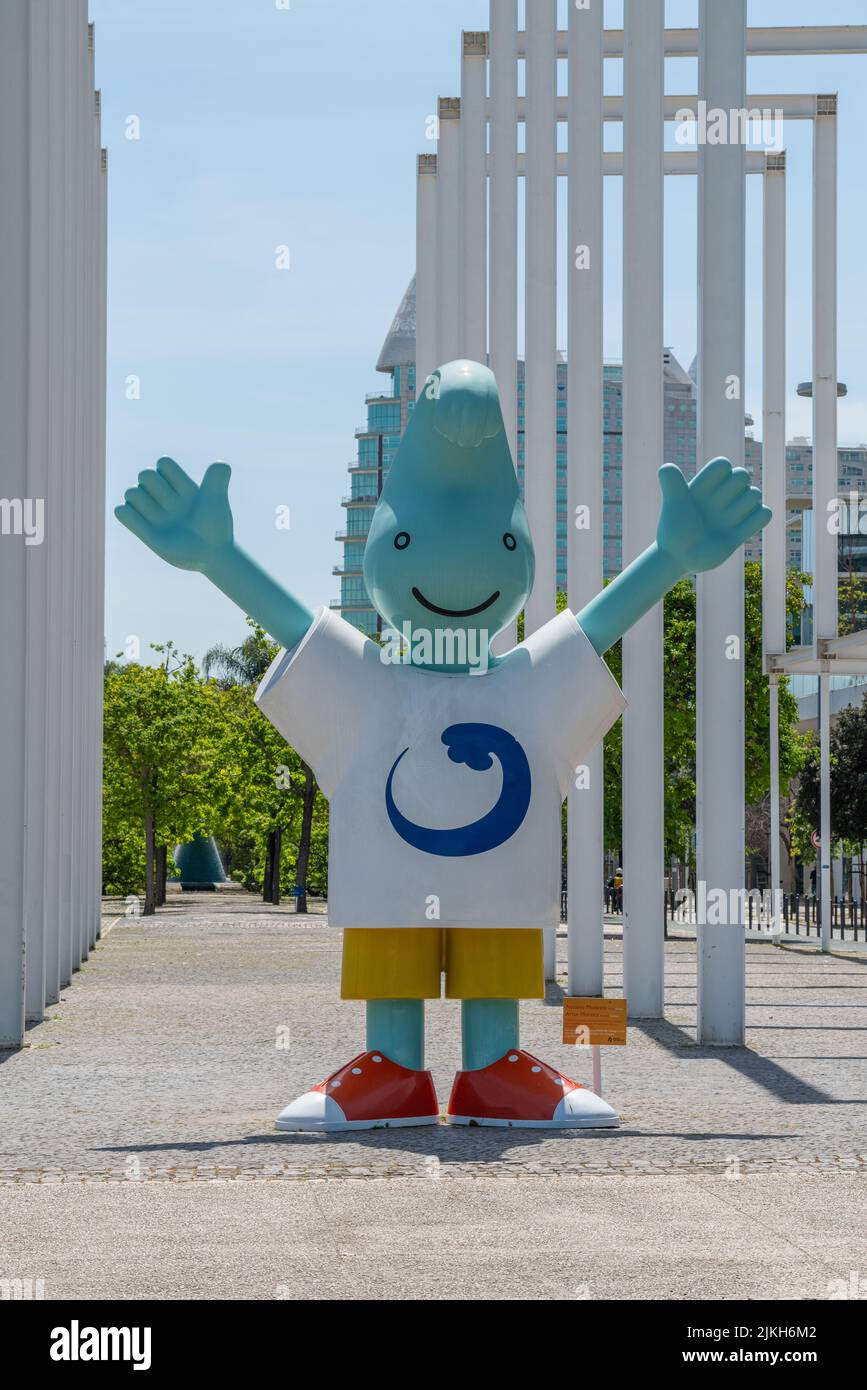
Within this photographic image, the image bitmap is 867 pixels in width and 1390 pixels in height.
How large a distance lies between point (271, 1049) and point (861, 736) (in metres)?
33.9

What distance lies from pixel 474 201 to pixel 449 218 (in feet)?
10.2

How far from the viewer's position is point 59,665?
17594mm

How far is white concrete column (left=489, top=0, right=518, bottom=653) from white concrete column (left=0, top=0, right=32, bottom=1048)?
636 centimetres

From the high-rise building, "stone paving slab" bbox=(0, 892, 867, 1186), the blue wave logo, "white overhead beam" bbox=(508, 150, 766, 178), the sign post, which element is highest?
the high-rise building

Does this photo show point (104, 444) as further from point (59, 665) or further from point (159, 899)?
point (159, 899)

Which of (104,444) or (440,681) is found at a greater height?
(104,444)

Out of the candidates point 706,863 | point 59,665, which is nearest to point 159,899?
point 59,665

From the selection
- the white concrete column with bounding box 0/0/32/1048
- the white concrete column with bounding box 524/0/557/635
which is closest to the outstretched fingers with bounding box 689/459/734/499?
the white concrete column with bounding box 0/0/32/1048

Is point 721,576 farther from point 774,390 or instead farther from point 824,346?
point 774,390

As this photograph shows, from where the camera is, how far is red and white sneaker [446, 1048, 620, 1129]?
8.39 m

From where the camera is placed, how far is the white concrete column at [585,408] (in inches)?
596

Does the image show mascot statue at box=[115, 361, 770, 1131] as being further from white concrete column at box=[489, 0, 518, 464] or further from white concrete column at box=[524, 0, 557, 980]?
white concrete column at box=[489, 0, 518, 464]

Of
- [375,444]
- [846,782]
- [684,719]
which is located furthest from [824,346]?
[375,444]

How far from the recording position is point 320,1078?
10.4 metres
